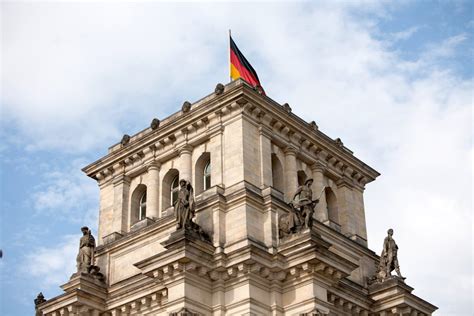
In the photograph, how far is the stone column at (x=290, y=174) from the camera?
35562 millimetres

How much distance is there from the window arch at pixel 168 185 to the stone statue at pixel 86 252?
135 inches

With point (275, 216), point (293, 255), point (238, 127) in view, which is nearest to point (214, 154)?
point (238, 127)

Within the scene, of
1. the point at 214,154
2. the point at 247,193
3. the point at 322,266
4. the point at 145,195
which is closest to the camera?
the point at 322,266

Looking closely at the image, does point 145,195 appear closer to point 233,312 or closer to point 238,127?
point 238,127

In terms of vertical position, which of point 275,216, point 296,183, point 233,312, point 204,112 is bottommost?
point 233,312

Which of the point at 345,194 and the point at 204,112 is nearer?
the point at 204,112

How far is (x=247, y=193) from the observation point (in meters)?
32.8

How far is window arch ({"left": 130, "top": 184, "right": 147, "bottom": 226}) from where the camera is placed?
3806cm

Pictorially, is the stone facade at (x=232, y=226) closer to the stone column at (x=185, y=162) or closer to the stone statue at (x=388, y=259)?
the stone column at (x=185, y=162)

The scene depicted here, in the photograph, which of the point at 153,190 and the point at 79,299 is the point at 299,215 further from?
the point at 79,299

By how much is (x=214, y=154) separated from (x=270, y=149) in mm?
2313

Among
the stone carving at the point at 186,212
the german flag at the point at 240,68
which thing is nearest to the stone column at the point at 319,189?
the german flag at the point at 240,68

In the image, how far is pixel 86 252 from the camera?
119 feet

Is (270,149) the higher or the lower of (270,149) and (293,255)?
the higher
